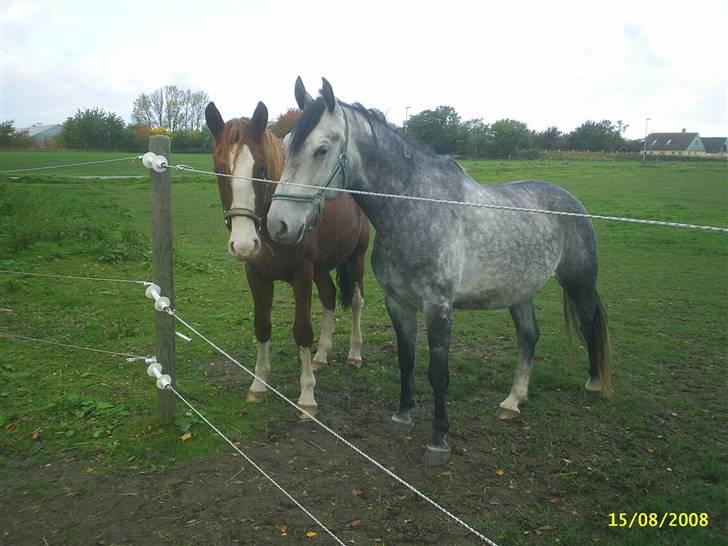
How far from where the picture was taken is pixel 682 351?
19.8 ft

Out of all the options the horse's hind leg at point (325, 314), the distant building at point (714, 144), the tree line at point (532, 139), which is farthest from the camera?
the distant building at point (714, 144)

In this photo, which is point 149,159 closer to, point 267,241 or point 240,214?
point 240,214

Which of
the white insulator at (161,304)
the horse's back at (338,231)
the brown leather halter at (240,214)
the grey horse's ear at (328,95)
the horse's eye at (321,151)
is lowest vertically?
the white insulator at (161,304)

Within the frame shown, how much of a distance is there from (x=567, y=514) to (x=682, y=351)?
389cm

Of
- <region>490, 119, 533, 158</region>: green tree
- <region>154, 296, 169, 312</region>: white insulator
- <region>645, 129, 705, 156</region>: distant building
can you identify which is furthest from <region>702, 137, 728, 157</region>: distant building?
<region>154, 296, 169, 312</region>: white insulator

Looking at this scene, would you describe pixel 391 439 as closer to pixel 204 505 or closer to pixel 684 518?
pixel 204 505

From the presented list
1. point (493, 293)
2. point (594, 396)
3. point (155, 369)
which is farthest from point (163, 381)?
point (594, 396)

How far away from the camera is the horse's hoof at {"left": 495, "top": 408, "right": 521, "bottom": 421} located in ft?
14.2

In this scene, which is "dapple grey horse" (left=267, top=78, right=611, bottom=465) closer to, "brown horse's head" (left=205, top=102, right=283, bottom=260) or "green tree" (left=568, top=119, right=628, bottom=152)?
"brown horse's head" (left=205, top=102, right=283, bottom=260)

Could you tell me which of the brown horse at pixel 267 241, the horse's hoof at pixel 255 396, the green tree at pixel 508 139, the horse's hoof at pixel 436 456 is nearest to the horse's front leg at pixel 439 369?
the horse's hoof at pixel 436 456

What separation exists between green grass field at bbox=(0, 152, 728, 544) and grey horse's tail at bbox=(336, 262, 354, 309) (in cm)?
58

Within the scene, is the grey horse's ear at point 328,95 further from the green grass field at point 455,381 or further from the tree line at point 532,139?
the tree line at point 532,139

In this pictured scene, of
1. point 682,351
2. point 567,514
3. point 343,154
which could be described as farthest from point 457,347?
point 343,154

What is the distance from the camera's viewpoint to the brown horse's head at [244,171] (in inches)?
132
